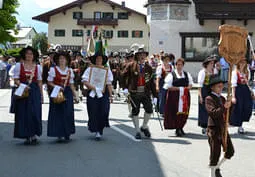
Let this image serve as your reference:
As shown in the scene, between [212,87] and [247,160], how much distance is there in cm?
218

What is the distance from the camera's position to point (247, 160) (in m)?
8.46

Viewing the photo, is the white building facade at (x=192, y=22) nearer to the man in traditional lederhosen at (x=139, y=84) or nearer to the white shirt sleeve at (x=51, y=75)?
the man in traditional lederhosen at (x=139, y=84)

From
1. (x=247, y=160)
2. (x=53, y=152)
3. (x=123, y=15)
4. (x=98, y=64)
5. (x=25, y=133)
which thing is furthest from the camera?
(x=123, y=15)

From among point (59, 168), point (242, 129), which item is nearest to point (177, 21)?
point (242, 129)

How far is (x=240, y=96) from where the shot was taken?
11461mm

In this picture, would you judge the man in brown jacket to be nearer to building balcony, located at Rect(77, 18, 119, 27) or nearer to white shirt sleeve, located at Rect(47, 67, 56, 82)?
white shirt sleeve, located at Rect(47, 67, 56, 82)

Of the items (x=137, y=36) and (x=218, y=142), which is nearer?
(x=218, y=142)

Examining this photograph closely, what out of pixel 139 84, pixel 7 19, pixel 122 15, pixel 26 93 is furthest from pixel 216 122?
pixel 122 15

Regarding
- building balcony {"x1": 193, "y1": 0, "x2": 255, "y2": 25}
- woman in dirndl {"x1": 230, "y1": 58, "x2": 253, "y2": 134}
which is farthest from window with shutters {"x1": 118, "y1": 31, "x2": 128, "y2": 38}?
woman in dirndl {"x1": 230, "y1": 58, "x2": 253, "y2": 134}

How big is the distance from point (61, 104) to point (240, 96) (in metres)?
4.11

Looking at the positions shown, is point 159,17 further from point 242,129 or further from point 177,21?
point 242,129

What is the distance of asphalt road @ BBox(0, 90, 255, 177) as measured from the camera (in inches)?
295

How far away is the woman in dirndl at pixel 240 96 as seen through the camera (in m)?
11.3

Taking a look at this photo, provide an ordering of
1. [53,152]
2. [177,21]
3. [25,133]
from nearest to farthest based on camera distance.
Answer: [53,152], [25,133], [177,21]
